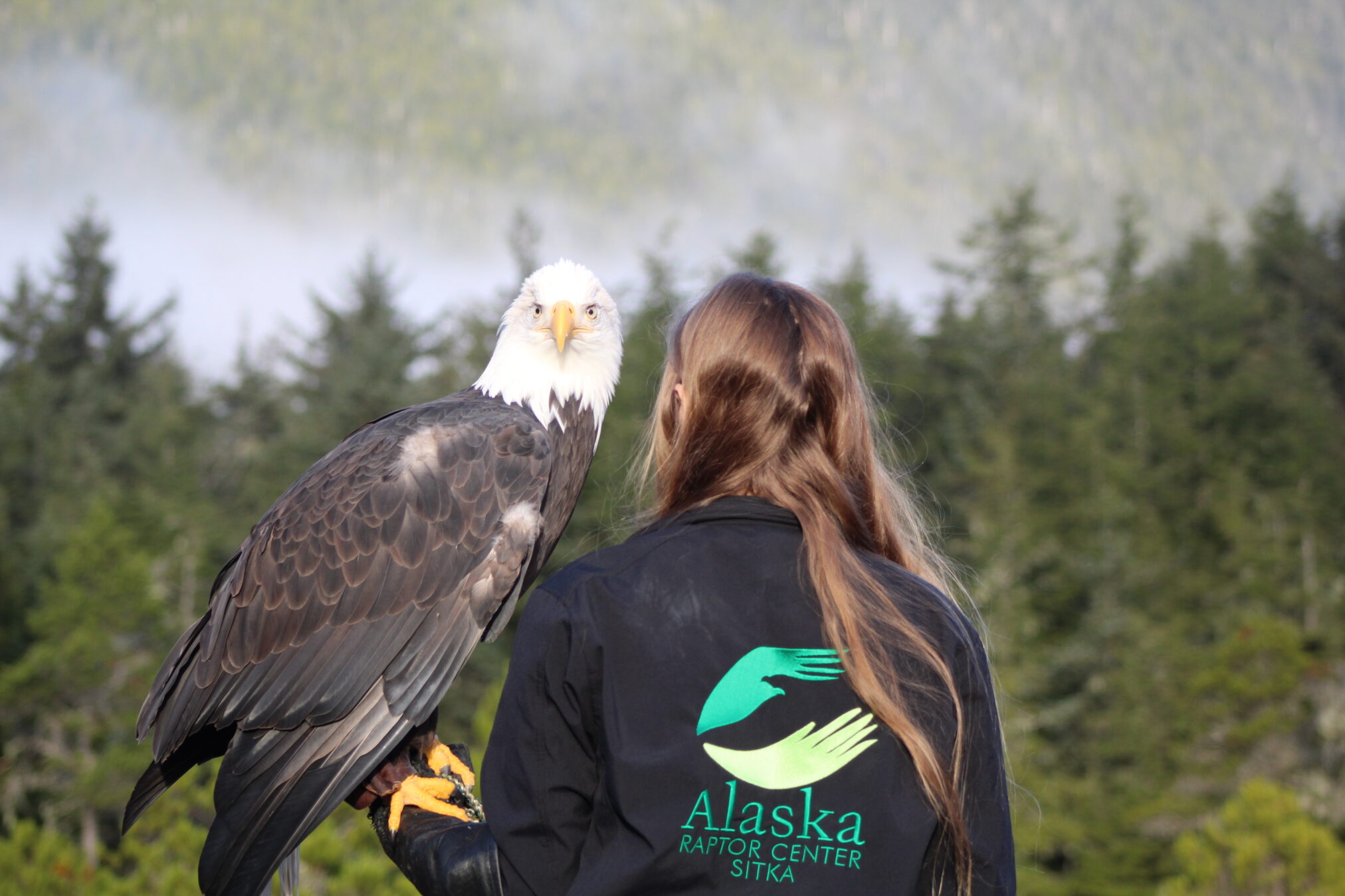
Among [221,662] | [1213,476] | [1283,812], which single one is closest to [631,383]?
[1213,476]

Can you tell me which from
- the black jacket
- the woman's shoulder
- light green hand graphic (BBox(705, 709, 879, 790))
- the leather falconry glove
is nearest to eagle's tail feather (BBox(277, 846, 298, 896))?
the leather falconry glove

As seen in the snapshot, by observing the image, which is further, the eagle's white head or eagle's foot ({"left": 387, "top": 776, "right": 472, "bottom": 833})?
the eagle's white head

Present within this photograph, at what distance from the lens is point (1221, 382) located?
36.0 meters

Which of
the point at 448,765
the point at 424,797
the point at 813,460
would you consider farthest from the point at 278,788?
the point at 813,460

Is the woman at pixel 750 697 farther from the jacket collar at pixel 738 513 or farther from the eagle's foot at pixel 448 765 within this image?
the eagle's foot at pixel 448 765

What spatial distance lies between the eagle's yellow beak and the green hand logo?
201 cm

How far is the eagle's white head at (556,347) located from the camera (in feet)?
11.5

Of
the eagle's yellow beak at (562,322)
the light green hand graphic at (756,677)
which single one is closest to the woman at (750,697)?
the light green hand graphic at (756,677)

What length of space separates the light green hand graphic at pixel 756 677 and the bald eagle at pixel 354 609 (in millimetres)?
1520

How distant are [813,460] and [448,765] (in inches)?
72.0

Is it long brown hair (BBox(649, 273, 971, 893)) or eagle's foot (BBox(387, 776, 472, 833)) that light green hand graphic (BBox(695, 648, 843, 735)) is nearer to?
long brown hair (BBox(649, 273, 971, 893))

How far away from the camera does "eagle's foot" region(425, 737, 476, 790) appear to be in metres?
3.11

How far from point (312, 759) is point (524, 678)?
1.45m

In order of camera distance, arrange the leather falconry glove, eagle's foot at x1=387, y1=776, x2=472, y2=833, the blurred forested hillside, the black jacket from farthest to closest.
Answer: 1. the blurred forested hillside
2. eagle's foot at x1=387, y1=776, x2=472, y2=833
3. the leather falconry glove
4. the black jacket
